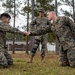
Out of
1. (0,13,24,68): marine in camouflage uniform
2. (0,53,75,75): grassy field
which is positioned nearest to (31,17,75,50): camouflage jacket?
(0,53,75,75): grassy field

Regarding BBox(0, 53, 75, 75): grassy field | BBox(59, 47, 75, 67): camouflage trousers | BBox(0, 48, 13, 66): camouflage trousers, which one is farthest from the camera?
BBox(59, 47, 75, 67): camouflage trousers

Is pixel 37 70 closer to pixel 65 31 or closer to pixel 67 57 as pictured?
pixel 67 57

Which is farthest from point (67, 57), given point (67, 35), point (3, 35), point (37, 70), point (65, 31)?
point (3, 35)

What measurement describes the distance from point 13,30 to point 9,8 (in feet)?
59.7

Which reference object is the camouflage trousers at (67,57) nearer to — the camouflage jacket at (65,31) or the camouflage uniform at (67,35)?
the camouflage uniform at (67,35)

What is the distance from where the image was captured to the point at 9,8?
24.1 meters

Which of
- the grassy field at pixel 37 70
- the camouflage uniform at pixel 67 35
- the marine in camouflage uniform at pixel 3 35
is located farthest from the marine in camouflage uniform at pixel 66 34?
the marine in camouflage uniform at pixel 3 35

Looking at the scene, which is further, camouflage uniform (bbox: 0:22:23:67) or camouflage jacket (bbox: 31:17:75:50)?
camouflage jacket (bbox: 31:17:75:50)

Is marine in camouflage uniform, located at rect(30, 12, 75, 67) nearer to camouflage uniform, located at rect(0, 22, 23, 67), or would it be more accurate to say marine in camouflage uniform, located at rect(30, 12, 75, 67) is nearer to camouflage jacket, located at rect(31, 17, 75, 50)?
camouflage jacket, located at rect(31, 17, 75, 50)

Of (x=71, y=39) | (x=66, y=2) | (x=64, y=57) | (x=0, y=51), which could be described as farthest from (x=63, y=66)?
(x=66, y=2)

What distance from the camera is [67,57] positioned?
6453mm

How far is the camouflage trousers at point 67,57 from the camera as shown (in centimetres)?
621

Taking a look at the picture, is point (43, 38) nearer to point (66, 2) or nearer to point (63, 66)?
point (63, 66)

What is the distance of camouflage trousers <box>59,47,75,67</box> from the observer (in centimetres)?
621
